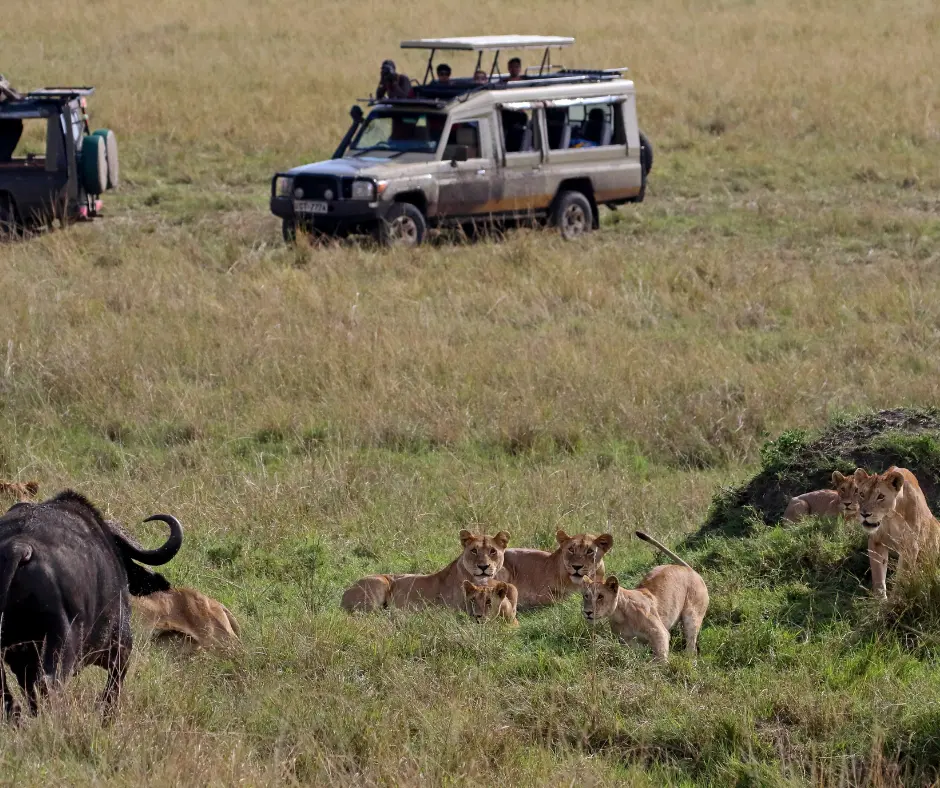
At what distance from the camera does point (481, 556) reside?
6.42m

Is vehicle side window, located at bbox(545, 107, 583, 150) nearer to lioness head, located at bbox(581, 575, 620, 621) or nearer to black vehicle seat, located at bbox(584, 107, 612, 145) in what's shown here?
black vehicle seat, located at bbox(584, 107, 612, 145)

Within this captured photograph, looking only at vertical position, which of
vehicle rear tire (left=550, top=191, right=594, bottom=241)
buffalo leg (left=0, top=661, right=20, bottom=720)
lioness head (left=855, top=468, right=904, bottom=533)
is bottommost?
vehicle rear tire (left=550, top=191, right=594, bottom=241)

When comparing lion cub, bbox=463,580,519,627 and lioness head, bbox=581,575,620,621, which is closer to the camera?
lioness head, bbox=581,575,620,621

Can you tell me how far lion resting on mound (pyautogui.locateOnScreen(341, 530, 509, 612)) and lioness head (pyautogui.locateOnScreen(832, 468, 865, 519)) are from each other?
1.43m

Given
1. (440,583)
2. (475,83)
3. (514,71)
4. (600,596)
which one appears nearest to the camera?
(600,596)

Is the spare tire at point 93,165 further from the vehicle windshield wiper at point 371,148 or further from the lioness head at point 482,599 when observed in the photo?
the lioness head at point 482,599

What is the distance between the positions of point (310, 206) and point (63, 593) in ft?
34.6

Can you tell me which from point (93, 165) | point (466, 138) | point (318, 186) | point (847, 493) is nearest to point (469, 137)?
point (466, 138)

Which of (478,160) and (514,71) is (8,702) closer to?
(478,160)

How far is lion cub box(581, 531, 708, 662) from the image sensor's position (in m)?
5.85

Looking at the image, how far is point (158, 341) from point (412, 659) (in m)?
5.74

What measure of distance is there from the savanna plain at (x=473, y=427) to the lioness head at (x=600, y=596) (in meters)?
0.16

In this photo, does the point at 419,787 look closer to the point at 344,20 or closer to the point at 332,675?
the point at 332,675

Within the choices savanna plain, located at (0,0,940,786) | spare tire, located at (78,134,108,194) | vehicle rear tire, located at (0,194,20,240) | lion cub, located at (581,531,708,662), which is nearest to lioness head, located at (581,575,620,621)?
lion cub, located at (581,531,708,662)
